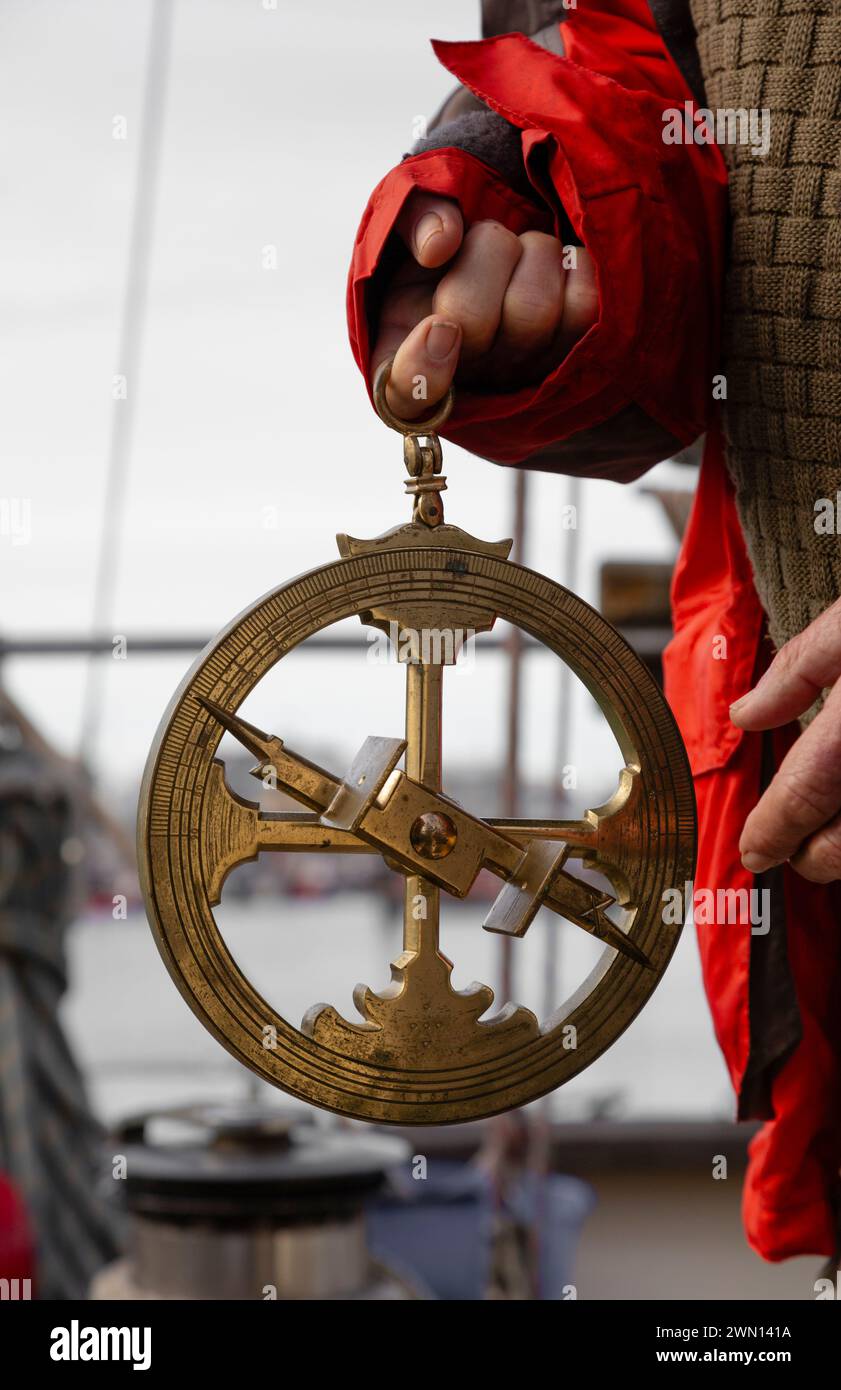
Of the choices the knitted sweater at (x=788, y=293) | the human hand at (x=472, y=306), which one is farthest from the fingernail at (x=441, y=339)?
the knitted sweater at (x=788, y=293)

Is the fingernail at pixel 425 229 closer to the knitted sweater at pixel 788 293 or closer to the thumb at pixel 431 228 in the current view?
the thumb at pixel 431 228

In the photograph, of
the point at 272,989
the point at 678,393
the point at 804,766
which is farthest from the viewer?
the point at 272,989

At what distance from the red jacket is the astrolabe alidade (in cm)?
7

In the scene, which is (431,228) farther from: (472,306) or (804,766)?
(804,766)

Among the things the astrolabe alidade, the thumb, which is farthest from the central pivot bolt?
the thumb

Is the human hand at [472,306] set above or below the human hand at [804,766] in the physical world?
above

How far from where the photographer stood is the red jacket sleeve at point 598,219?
0.67 metres

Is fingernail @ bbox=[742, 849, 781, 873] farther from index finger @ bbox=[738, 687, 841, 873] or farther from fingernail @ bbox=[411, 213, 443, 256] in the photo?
fingernail @ bbox=[411, 213, 443, 256]

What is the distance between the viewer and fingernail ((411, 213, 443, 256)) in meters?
0.66

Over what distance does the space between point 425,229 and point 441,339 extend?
5 centimetres

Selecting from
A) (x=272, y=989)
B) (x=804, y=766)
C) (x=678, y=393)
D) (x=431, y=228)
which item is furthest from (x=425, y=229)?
(x=272, y=989)

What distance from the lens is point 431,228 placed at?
66cm

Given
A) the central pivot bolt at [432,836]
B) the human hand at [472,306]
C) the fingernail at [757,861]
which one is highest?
the human hand at [472,306]

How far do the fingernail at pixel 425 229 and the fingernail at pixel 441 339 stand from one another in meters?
0.03
